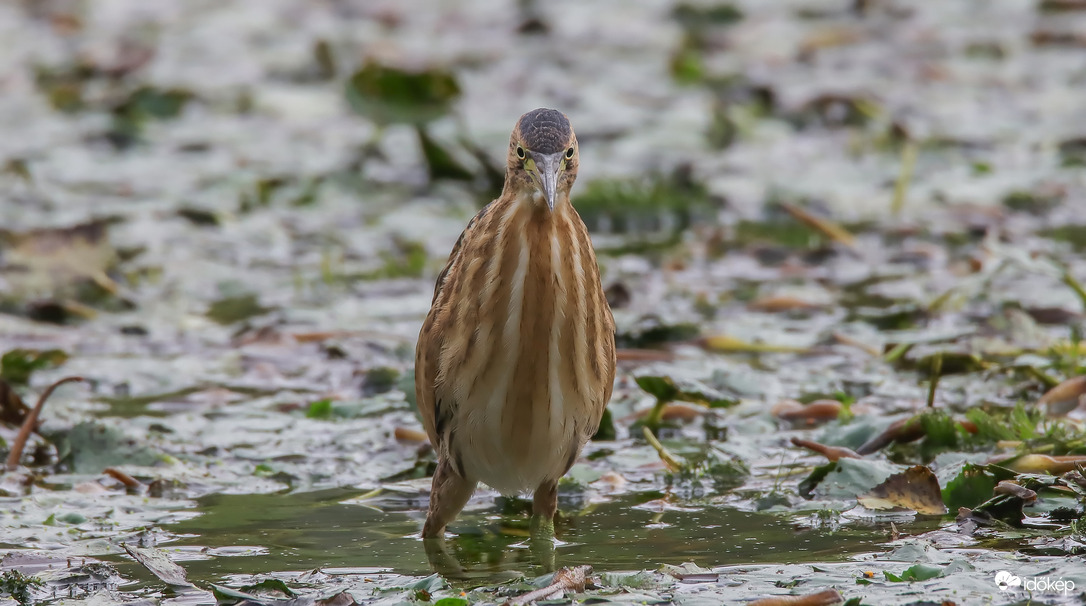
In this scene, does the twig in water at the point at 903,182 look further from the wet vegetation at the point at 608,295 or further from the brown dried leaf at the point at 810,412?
the brown dried leaf at the point at 810,412

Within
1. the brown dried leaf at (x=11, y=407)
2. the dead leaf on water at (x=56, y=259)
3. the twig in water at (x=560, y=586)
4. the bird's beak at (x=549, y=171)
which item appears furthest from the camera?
the dead leaf on water at (x=56, y=259)

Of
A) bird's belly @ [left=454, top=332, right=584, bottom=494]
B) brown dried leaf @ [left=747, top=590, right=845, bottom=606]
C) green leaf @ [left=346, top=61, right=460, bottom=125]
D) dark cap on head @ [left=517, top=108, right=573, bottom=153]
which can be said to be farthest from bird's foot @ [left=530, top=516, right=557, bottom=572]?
green leaf @ [left=346, top=61, right=460, bottom=125]

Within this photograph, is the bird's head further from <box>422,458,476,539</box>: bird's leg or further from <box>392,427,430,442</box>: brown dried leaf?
<box>392,427,430,442</box>: brown dried leaf

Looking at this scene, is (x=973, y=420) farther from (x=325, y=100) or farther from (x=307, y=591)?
(x=325, y=100)

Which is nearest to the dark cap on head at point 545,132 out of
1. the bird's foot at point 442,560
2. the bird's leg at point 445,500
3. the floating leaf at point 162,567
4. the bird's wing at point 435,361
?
the bird's wing at point 435,361

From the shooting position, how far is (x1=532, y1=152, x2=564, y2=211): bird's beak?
14.5 feet

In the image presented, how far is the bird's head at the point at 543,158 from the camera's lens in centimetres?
445

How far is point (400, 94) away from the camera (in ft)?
30.5

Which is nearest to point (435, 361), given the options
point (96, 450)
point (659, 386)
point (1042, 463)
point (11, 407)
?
point (659, 386)

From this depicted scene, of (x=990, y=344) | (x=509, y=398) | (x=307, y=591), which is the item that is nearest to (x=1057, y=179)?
(x=990, y=344)

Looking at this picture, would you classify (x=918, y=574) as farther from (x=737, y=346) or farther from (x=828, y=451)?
(x=737, y=346)

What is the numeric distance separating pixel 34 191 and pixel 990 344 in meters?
6.45

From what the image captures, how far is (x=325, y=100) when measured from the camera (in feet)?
39.9

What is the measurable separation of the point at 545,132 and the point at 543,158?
92 millimetres
